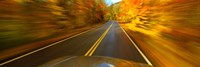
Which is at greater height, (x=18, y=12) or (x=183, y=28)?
(x=18, y=12)

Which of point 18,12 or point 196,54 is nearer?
point 196,54

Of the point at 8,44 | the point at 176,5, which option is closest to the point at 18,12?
the point at 8,44

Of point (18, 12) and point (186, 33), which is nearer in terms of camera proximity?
point (186, 33)

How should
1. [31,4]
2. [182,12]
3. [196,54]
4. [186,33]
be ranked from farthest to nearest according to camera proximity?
[31,4]
[182,12]
[186,33]
[196,54]

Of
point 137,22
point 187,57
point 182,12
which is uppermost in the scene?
point 182,12

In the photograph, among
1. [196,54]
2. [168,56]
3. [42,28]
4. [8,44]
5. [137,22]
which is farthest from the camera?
[137,22]

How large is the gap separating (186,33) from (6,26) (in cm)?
991

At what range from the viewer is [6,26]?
1533 cm

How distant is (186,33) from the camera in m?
12.7

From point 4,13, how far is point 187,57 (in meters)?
10.6

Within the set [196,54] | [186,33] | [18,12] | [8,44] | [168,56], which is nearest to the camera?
[196,54]

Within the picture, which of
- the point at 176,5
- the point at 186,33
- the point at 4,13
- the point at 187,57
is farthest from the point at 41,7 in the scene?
the point at 187,57

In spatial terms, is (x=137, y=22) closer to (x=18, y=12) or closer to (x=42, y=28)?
(x=42, y=28)

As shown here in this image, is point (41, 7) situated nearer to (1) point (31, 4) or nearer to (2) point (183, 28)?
(1) point (31, 4)
